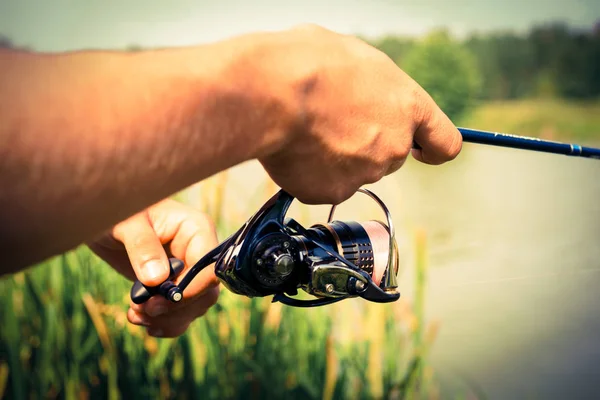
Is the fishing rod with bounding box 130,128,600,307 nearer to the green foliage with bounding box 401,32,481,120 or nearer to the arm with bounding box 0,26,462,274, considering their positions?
the arm with bounding box 0,26,462,274

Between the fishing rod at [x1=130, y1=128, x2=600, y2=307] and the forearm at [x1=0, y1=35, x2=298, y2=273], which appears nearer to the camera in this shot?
the forearm at [x1=0, y1=35, x2=298, y2=273]

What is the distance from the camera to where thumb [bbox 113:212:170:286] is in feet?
3.49

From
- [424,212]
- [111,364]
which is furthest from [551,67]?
[111,364]

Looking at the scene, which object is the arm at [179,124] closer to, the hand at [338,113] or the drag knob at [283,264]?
the hand at [338,113]

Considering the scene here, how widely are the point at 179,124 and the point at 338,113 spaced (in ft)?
0.58

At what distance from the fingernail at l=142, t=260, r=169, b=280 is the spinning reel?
0.36 ft

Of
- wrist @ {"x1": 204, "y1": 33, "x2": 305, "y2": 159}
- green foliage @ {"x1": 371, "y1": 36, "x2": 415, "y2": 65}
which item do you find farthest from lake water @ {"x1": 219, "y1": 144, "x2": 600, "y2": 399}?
wrist @ {"x1": 204, "y1": 33, "x2": 305, "y2": 159}

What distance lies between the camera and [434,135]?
0.84 metres

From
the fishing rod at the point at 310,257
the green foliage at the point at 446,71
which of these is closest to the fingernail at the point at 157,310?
the fishing rod at the point at 310,257

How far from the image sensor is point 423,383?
188 centimetres

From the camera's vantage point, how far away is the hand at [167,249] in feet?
3.66

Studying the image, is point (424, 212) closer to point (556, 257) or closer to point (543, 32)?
point (556, 257)

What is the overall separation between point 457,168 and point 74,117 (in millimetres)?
4271

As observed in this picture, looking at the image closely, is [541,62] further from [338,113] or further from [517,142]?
[338,113]
